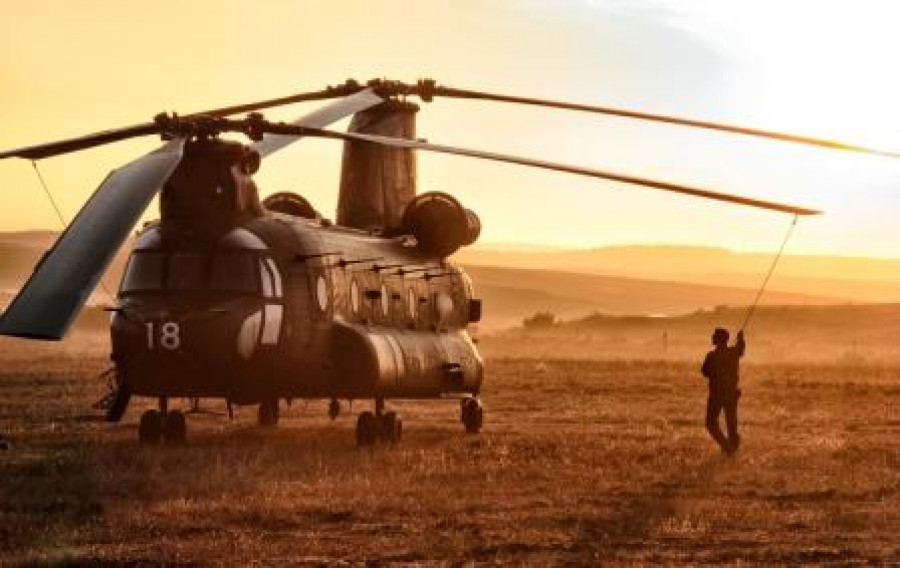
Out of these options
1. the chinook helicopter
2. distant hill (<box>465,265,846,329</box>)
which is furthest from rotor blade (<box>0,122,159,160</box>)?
distant hill (<box>465,265,846,329</box>)

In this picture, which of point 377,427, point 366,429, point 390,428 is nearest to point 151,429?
point 366,429

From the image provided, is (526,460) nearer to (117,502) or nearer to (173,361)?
(173,361)

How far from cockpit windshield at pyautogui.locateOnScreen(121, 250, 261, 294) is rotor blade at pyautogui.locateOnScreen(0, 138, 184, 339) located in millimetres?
2965

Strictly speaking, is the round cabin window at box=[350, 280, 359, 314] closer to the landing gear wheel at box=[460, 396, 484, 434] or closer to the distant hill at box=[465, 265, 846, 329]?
the landing gear wheel at box=[460, 396, 484, 434]

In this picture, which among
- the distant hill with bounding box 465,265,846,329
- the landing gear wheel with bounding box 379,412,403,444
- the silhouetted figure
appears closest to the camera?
the silhouetted figure

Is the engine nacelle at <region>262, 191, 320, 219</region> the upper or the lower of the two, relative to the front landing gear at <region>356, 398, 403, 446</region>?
upper

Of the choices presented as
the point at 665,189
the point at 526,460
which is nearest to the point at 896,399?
the point at 526,460

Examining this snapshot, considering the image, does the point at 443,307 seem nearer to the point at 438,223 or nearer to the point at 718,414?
the point at 438,223

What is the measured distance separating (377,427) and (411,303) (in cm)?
294

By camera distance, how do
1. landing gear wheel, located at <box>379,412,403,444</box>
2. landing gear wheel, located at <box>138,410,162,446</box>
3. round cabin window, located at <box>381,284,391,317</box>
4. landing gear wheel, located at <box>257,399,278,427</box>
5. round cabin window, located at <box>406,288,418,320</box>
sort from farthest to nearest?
landing gear wheel, located at <box>257,399,278,427</box>
round cabin window, located at <box>406,288,418,320</box>
round cabin window, located at <box>381,284,391,317</box>
landing gear wheel, located at <box>379,412,403,444</box>
landing gear wheel, located at <box>138,410,162,446</box>

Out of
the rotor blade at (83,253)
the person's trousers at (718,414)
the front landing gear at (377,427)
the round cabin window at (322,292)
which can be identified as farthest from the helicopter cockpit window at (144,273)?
the person's trousers at (718,414)

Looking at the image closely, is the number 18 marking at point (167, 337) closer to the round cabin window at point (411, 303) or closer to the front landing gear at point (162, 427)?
the front landing gear at point (162, 427)

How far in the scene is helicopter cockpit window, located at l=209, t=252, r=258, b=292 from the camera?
2162 centimetres

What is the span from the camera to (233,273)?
21766mm
